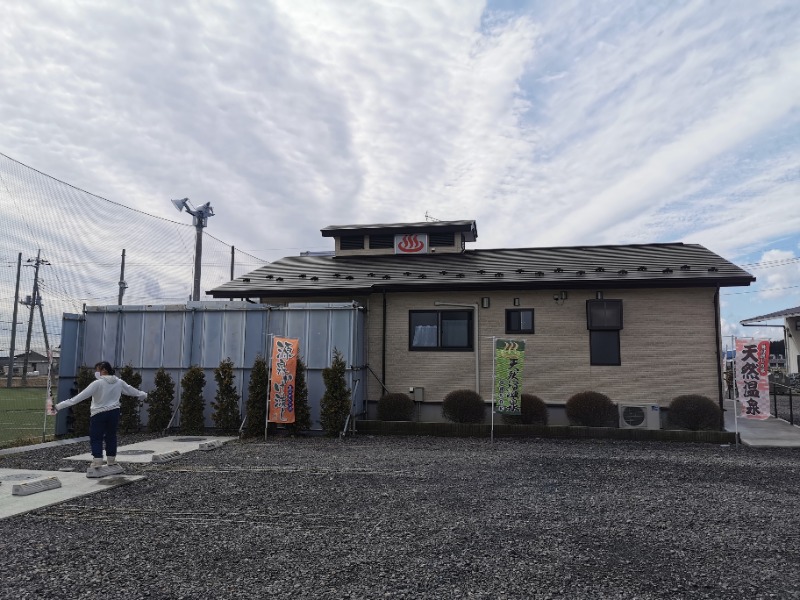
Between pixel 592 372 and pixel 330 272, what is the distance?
24.0 ft

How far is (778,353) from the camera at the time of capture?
43406mm

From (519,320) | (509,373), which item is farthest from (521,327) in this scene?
(509,373)

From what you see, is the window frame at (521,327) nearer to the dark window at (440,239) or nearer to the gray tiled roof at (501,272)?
the gray tiled roof at (501,272)

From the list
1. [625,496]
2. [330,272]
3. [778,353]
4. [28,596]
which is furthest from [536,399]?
[778,353]

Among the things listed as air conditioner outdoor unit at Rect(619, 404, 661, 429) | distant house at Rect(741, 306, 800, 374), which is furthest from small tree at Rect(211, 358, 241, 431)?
distant house at Rect(741, 306, 800, 374)

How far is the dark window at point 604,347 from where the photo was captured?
12.4m

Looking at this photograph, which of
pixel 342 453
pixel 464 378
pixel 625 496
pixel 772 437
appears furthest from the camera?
pixel 464 378

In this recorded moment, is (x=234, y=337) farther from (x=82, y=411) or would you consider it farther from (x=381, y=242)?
(x=381, y=242)

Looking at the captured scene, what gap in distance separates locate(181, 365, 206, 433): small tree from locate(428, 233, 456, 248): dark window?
7880 millimetres

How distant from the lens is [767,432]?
11.8 m

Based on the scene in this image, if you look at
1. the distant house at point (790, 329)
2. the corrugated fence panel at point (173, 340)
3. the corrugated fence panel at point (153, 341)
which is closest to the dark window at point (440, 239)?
the corrugated fence panel at point (173, 340)

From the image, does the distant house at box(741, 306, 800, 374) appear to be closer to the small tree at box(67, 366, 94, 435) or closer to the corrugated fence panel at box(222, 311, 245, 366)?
the corrugated fence panel at box(222, 311, 245, 366)

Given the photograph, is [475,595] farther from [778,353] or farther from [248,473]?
[778,353]

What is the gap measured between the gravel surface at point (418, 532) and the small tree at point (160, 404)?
378 centimetres
